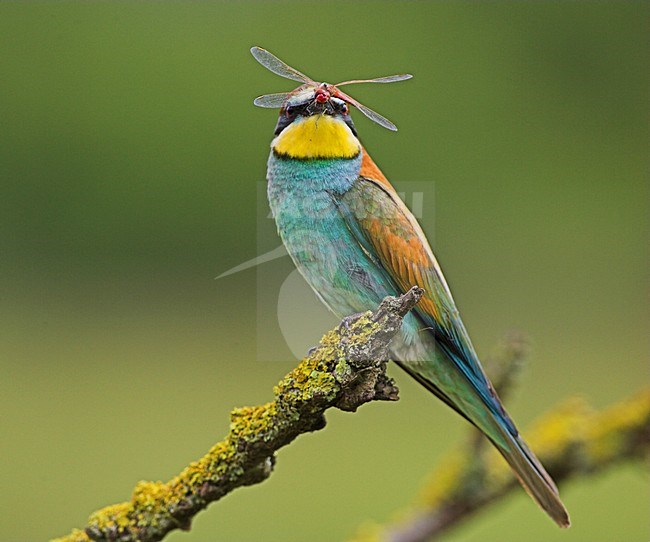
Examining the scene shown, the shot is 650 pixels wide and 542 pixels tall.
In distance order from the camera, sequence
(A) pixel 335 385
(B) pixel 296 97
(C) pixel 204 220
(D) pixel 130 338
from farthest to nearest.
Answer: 1. (D) pixel 130 338
2. (C) pixel 204 220
3. (B) pixel 296 97
4. (A) pixel 335 385

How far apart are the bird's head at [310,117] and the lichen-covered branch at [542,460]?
0.57 m

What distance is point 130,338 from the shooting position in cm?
256

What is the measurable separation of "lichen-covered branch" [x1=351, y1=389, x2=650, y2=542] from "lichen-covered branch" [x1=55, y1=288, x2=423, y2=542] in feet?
1.45

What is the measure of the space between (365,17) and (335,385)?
1992 millimetres

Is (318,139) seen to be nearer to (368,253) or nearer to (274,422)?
(368,253)

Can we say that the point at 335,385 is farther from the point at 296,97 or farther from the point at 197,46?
the point at 197,46

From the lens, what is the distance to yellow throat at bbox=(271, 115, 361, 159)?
1098mm

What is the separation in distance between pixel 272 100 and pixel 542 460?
0.79m

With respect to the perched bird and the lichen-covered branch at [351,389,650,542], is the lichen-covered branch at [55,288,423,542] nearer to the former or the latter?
the perched bird

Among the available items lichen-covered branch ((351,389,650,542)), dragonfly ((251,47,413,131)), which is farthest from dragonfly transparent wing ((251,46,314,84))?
lichen-covered branch ((351,389,650,542))

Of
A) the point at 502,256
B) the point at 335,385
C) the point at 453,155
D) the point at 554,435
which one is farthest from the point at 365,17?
the point at 335,385

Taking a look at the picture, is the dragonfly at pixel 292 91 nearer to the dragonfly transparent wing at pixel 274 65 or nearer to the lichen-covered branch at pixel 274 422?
the dragonfly transparent wing at pixel 274 65

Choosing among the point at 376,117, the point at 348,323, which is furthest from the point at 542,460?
the point at 376,117

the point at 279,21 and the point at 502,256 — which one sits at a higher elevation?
the point at 279,21
